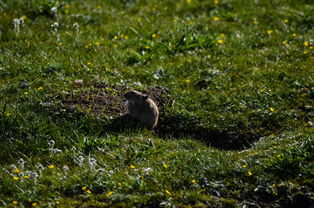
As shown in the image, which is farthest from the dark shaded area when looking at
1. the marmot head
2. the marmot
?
the marmot head

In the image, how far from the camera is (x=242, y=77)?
30.4ft

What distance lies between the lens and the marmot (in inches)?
301

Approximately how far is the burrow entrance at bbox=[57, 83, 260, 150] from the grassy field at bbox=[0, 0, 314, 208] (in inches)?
0.9

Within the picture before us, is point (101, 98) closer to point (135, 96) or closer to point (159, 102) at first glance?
point (135, 96)

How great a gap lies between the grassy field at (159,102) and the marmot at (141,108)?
18 cm

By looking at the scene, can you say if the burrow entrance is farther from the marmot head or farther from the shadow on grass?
the marmot head

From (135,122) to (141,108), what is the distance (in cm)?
29

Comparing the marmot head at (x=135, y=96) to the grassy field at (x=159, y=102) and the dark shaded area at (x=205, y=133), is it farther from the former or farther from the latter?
the dark shaded area at (x=205, y=133)

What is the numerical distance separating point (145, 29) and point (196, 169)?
5.28 meters

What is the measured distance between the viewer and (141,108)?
7.62 m

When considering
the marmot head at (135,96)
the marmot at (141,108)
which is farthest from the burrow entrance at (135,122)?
the marmot head at (135,96)

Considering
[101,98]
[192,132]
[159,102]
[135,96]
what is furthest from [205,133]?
[101,98]

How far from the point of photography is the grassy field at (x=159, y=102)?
20.2ft

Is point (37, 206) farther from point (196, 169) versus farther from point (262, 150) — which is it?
point (262, 150)
